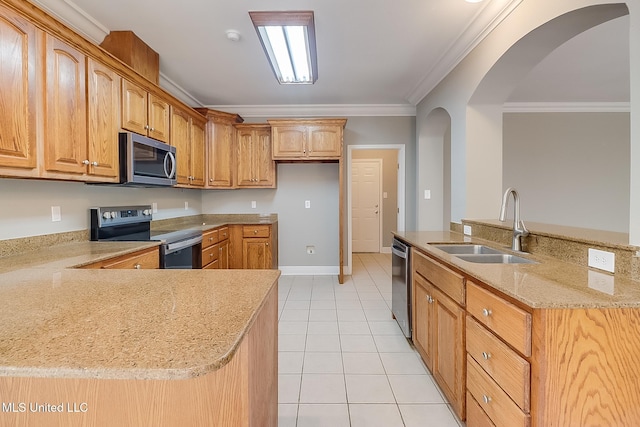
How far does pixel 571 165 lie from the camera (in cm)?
423

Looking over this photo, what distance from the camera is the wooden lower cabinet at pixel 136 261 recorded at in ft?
5.55

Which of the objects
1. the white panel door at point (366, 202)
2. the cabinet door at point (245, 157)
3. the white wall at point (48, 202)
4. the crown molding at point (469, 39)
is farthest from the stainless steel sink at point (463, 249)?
the white panel door at point (366, 202)

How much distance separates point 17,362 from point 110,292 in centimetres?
46

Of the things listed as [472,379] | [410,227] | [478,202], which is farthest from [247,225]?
[472,379]

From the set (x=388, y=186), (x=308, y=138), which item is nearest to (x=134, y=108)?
(x=308, y=138)

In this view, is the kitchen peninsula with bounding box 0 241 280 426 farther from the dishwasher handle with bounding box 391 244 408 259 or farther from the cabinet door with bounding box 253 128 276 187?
the cabinet door with bounding box 253 128 276 187

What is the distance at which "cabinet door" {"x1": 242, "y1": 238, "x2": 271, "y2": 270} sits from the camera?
379cm

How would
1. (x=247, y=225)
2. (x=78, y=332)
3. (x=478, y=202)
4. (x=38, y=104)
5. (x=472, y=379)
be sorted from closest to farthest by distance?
(x=78, y=332), (x=472, y=379), (x=38, y=104), (x=478, y=202), (x=247, y=225)

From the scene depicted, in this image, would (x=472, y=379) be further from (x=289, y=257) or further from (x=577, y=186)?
(x=577, y=186)

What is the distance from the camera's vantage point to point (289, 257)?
14.7 feet

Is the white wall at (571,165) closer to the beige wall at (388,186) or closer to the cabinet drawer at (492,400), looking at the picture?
the beige wall at (388,186)

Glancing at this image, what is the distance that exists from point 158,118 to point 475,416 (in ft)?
10.5

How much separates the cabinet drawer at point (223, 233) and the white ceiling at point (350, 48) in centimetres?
176

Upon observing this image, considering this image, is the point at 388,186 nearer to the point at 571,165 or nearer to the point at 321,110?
the point at 321,110
